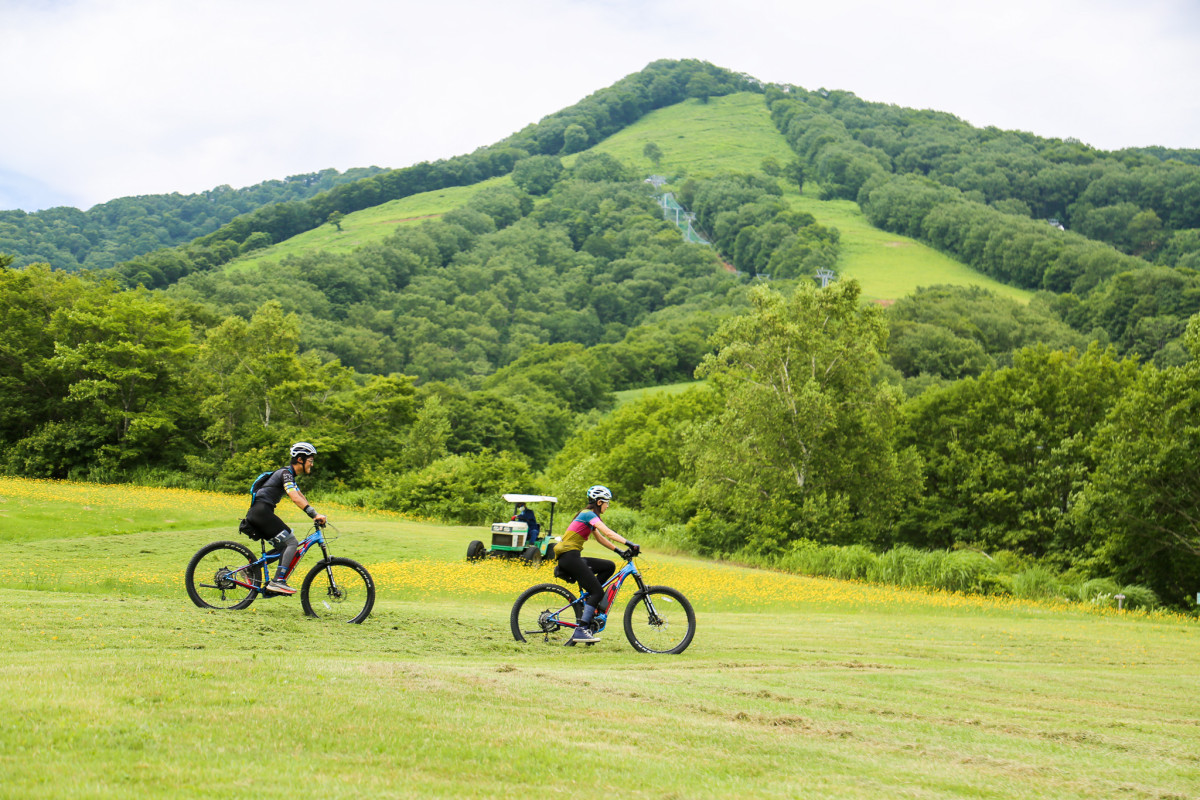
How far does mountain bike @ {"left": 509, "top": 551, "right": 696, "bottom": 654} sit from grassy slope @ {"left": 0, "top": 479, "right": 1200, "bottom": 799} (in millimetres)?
314

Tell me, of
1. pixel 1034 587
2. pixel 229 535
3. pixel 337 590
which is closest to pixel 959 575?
pixel 1034 587

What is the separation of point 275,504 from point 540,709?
20.9 feet

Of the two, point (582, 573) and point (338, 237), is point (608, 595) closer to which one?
point (582, 573)

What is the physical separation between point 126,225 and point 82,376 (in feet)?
509

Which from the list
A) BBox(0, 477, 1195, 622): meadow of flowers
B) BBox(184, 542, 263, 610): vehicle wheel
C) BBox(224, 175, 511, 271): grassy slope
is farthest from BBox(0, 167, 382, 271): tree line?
BBox(184, 542, 263, 610): vehicle wheel

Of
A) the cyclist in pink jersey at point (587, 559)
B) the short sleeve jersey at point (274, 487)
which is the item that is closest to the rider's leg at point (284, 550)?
the short sleeve jersey at point (274, 487)

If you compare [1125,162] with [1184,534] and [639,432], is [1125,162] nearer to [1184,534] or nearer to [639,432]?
[639,432]

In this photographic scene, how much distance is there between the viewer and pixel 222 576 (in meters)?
Result: 12.6

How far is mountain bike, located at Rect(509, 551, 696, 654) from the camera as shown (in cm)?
1197

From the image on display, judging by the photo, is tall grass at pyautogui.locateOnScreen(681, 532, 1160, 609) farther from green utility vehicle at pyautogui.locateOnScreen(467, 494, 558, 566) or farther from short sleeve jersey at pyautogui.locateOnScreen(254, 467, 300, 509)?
short sleeve jersey at pyautogui.locateOnScreen(254, 467, 300, 509)

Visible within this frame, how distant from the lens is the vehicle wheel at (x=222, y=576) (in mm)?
12523

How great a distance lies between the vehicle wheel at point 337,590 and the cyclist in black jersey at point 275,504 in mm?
335

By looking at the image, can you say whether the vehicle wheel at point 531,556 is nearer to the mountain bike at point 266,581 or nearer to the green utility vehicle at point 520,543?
the green utility vehicle at point 520,543

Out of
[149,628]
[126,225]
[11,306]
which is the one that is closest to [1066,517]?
[149,628]
